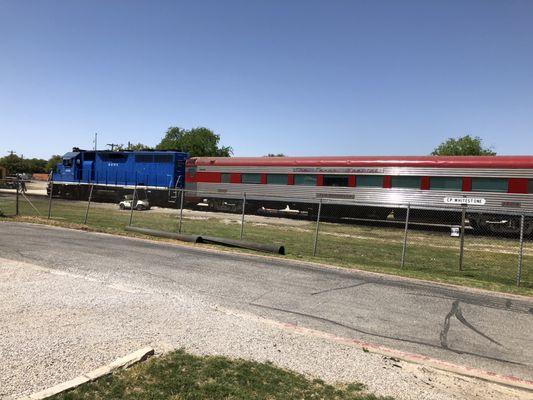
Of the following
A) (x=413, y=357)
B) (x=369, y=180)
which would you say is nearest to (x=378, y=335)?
(x=413, y=357)

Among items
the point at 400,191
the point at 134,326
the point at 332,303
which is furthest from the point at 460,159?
the point at 134,326

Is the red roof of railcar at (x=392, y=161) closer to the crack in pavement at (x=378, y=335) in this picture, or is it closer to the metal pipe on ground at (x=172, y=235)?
the metal pipe on ground at (x=172, y=235)

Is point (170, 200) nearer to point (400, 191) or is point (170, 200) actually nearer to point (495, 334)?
point (400, 191)

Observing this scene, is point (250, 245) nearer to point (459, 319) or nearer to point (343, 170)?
point (459, 319)

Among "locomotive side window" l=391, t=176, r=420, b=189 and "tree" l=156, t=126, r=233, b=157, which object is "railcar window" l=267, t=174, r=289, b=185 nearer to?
"locomotive side window" l=391, t=176, r=420, b=189

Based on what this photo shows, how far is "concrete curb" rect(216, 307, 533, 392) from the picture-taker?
4996 millimetres

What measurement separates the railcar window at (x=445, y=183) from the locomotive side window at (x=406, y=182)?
716mm

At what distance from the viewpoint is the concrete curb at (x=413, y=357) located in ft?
16.4

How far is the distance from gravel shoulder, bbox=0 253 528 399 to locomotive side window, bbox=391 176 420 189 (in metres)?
18.4

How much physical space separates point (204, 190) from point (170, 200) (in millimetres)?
3519

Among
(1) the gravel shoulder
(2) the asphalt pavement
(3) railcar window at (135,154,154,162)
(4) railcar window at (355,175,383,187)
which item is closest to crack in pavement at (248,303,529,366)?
(2) the asphalt pavement

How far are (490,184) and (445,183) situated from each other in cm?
210

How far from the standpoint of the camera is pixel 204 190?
31359 millimetres

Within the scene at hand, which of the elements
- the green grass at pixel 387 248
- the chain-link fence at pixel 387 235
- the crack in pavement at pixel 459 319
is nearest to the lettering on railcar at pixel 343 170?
the chain-link fence at pixel 387 235
